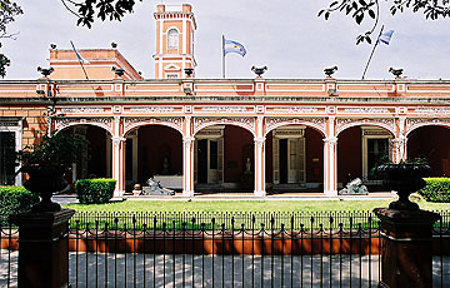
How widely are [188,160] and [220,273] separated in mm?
10061

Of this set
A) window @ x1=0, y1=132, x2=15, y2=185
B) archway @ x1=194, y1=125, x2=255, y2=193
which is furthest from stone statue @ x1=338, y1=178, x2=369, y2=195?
window @ x1=0, y1=132, x2=15, y2=185

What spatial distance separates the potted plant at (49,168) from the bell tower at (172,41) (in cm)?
2349

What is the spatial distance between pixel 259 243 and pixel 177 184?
11.5 metres

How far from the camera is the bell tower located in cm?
2786

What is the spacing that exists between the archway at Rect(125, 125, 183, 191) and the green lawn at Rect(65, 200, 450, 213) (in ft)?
17.0

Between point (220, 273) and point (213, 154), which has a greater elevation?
point (213, 154)

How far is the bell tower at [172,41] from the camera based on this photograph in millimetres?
27859

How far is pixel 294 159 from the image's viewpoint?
18.1 metres

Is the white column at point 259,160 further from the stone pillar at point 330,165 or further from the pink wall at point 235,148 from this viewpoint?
the pink wall at point 235,148

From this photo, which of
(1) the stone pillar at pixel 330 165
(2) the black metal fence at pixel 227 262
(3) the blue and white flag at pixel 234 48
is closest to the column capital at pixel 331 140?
(1) the stone pillar at pixel 330 165

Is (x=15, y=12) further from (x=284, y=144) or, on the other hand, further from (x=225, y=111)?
(x=284, y=144)

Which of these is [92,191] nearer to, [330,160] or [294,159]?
[330,160]

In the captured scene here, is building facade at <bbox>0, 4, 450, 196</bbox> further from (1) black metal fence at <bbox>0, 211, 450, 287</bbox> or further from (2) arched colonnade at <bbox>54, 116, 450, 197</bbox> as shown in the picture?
(1) black metal fence at <bbox>0, 211, 450, 287</bbox>

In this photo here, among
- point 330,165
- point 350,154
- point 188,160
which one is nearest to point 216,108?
point 188,160
